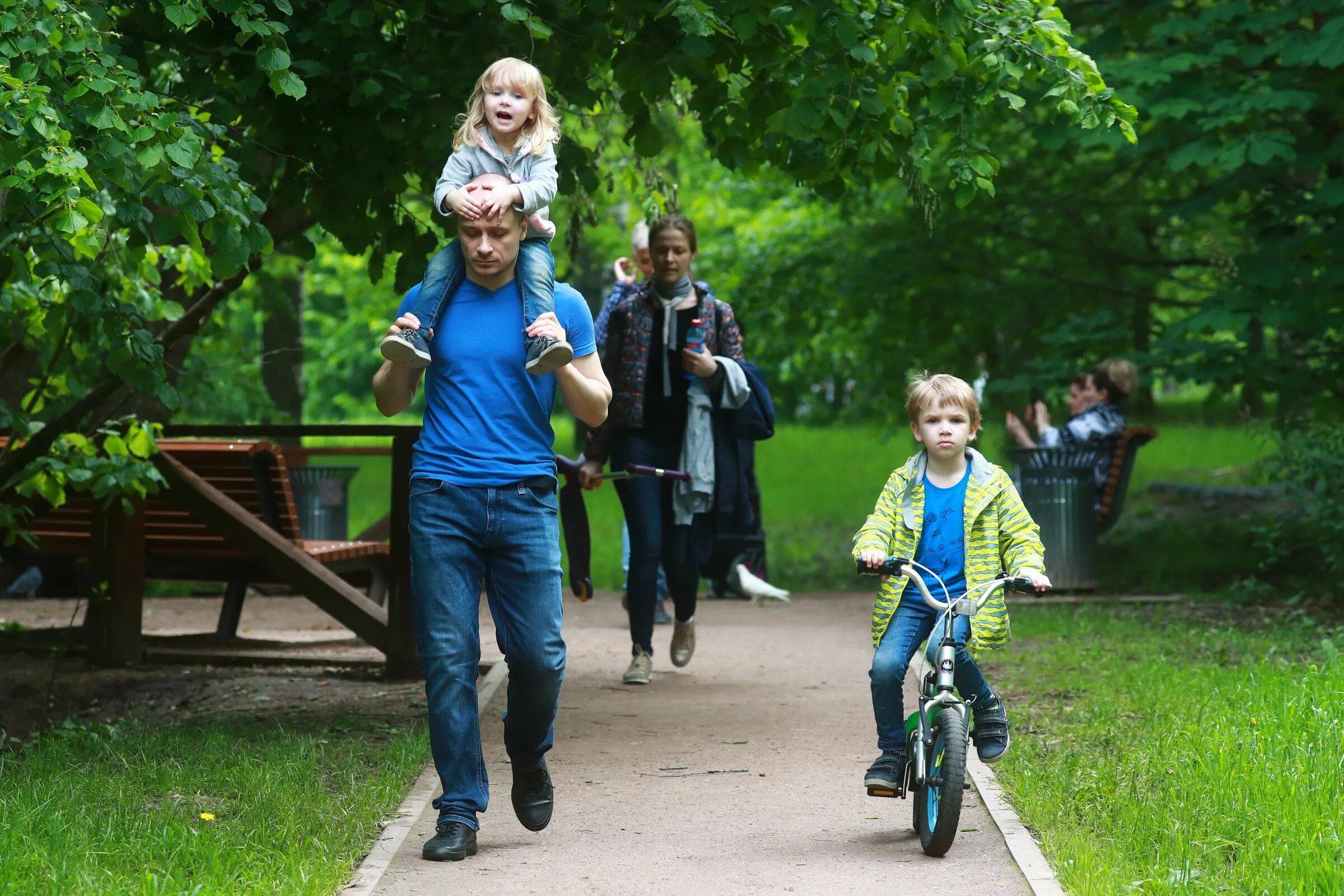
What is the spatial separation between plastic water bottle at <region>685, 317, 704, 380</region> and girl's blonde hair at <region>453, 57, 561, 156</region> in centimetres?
287

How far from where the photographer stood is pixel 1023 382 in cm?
1263

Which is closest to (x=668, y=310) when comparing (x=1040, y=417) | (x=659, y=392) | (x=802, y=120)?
(x=659, y=392)

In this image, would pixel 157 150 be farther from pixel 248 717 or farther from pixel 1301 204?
pixel 1301 204

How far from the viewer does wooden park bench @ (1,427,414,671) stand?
8.15m

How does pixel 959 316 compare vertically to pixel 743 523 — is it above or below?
above

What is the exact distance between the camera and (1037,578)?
449cm

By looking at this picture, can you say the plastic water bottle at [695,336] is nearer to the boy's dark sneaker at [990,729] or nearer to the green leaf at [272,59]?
the green leaf at [272,59]

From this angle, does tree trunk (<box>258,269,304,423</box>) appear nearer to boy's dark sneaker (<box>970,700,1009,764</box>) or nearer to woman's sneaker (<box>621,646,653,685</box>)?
woman's sneaker (<box>621,646,653,685</box>)

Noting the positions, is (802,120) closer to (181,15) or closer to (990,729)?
(181,15)

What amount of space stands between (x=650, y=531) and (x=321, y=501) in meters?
5.71

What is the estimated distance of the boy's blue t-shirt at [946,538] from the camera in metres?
4.89

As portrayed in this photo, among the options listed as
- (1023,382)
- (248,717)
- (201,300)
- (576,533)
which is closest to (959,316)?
(1023,382)

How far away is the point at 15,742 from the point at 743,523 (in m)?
3.38

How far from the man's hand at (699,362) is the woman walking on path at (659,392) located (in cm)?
6
